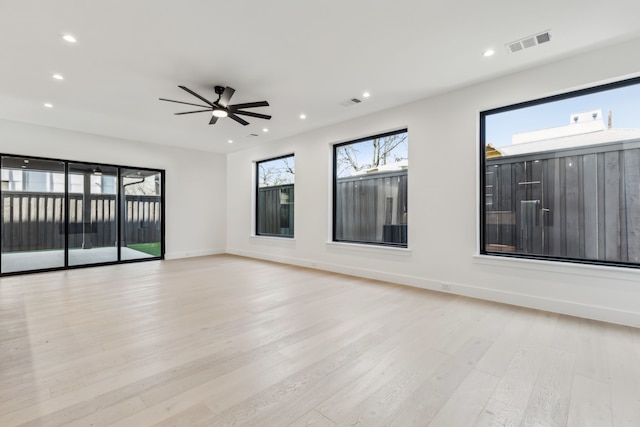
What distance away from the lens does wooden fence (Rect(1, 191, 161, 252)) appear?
18.5ft

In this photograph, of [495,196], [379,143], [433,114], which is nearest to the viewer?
[495,196]

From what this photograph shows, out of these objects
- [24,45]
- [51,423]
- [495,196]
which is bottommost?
[51,423]

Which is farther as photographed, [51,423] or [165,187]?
[165,187]

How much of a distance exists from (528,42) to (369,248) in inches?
138

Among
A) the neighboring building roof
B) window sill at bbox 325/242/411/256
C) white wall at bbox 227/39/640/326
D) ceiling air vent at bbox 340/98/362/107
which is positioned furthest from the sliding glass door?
the neighboring building roof

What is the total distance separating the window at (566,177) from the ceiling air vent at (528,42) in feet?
2.90

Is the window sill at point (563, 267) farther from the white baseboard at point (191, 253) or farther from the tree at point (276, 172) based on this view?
the white baseboard at point (191, 253)

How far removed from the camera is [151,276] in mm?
5422

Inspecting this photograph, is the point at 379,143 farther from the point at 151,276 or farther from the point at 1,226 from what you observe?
the point at 1,226

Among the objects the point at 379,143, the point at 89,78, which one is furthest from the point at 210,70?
the point at 379,143

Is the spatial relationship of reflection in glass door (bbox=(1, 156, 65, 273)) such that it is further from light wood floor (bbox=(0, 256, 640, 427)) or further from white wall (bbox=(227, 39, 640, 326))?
white wall (bbox=(227, 39, 640, 326))

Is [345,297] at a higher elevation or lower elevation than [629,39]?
lower

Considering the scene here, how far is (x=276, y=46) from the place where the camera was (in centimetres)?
313

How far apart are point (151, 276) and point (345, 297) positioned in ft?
12.2
